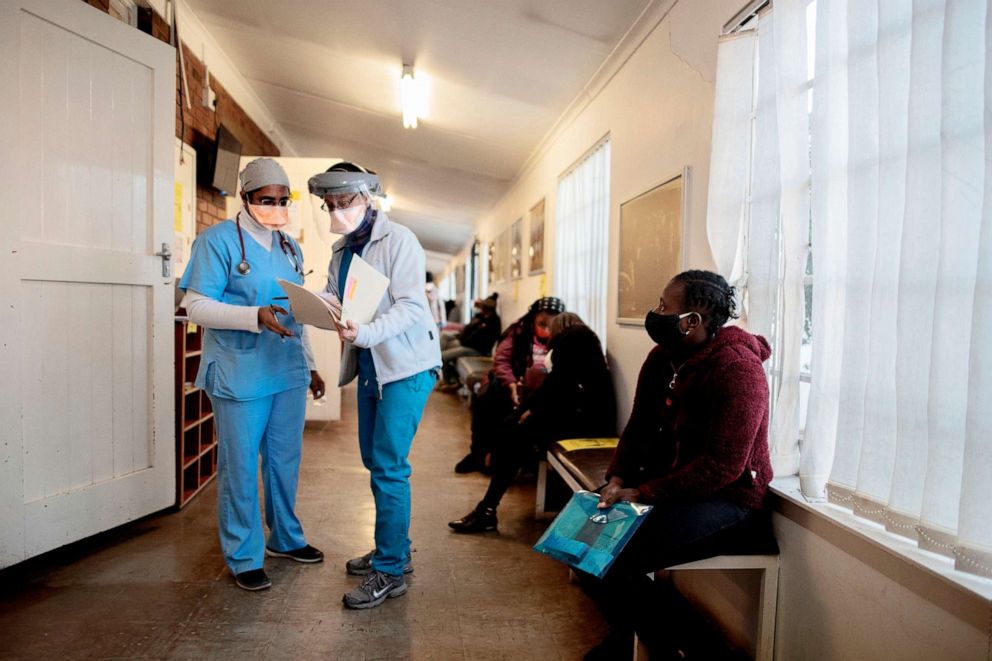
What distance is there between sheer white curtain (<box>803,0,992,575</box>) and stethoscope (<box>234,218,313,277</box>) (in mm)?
1902

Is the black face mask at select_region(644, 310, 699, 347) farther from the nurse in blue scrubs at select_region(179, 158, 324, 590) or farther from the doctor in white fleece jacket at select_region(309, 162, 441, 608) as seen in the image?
the nurse in blue scrubs at select_region(179, 158, 324, 590)

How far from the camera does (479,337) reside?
24.0 feet

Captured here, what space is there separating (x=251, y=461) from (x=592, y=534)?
4.36ft

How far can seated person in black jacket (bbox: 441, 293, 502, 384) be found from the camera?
7316 millimetres

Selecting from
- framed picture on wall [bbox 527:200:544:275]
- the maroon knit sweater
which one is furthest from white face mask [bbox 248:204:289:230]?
framed picture on wall [bbox 527:200:544:275]

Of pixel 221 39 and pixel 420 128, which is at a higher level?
pixel 221 39

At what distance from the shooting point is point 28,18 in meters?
2.38

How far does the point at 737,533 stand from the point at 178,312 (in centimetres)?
290

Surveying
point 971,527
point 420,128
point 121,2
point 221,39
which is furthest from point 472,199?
point 971,527

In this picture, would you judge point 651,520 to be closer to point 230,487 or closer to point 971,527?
point 971,527

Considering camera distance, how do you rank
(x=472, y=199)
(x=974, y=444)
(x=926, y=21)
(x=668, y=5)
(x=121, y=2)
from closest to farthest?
1. (x=974, y=444)
2. (x=926, y=21)
3. (x=668, y=5)
4. (x=121, y=2)
5. (x=472, y=199)

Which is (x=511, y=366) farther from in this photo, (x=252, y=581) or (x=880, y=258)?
(x=880, y=258)

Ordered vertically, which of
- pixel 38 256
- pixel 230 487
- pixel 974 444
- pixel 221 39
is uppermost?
pixel 221 39

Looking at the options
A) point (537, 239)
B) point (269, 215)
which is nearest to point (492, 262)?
point (537, 239)
